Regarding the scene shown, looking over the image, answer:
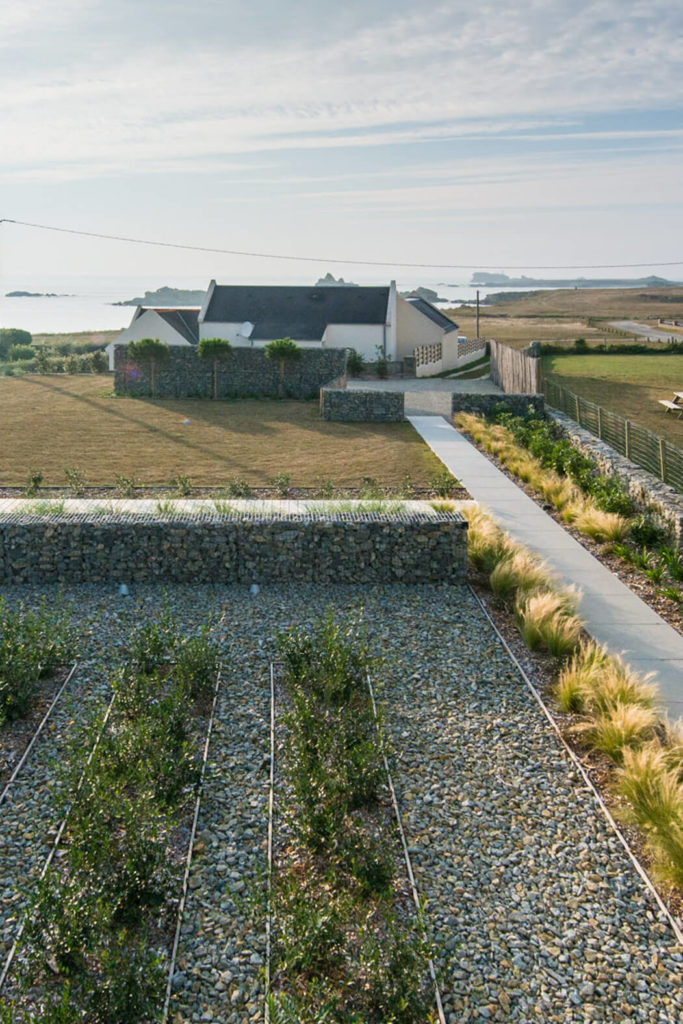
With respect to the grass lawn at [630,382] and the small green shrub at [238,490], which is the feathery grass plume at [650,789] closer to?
the small green shrub at [238,490]

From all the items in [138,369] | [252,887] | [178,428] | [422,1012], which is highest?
[138,369]

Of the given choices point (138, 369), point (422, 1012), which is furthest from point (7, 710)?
point (138, 369)

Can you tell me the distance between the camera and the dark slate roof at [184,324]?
44.0 m

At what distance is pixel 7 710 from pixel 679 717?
247 inches

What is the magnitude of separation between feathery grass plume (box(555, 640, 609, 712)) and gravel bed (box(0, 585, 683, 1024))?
36 centimetres

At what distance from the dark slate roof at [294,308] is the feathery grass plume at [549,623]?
106 feet

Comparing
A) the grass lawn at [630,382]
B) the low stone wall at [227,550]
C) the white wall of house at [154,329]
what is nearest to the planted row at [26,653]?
the low stone wall at [227,550]

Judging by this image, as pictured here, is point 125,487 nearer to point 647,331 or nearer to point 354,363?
point 354,363

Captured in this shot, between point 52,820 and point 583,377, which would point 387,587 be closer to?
point 52,820

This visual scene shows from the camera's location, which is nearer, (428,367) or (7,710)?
(7,710)

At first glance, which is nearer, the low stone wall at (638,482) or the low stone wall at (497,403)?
the low stone wall at (638,482)

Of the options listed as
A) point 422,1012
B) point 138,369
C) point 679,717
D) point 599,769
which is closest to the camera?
point 422,1012

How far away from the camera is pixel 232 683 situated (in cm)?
926

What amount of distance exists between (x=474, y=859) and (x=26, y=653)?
16.4 feet
